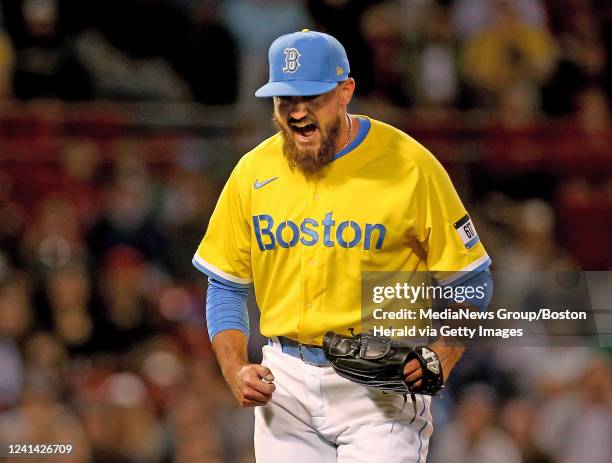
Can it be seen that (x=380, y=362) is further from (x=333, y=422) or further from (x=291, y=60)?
(x=291, y=60)

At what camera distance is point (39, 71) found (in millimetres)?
8969

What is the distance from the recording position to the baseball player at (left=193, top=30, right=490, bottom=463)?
4156mm

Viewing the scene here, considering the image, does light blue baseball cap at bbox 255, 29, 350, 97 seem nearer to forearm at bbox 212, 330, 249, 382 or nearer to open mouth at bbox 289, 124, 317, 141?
open mouth at bbox 289, 124, 317, 141

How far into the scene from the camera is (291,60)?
4.20 metres

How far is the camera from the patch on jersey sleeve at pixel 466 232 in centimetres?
421

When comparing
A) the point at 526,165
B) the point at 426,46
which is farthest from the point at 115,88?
the point at 526,165

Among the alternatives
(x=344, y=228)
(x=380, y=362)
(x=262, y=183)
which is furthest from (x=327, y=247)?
(x=380, y=362)

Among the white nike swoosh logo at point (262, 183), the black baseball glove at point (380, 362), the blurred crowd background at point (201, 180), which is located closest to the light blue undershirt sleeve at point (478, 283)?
the black baseball glove at point (380, 362)

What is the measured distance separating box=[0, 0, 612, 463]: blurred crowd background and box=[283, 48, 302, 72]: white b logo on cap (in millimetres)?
3433

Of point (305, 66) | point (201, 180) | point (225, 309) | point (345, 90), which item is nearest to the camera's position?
point (305, 66)

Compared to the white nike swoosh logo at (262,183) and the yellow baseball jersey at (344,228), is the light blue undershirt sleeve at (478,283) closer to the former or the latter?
the yellow baseball jersey at (344,228)

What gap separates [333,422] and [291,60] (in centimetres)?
116

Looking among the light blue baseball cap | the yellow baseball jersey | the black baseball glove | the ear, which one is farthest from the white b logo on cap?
the black baseball glove

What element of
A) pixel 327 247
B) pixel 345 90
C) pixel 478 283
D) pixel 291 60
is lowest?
pixel 478 283
